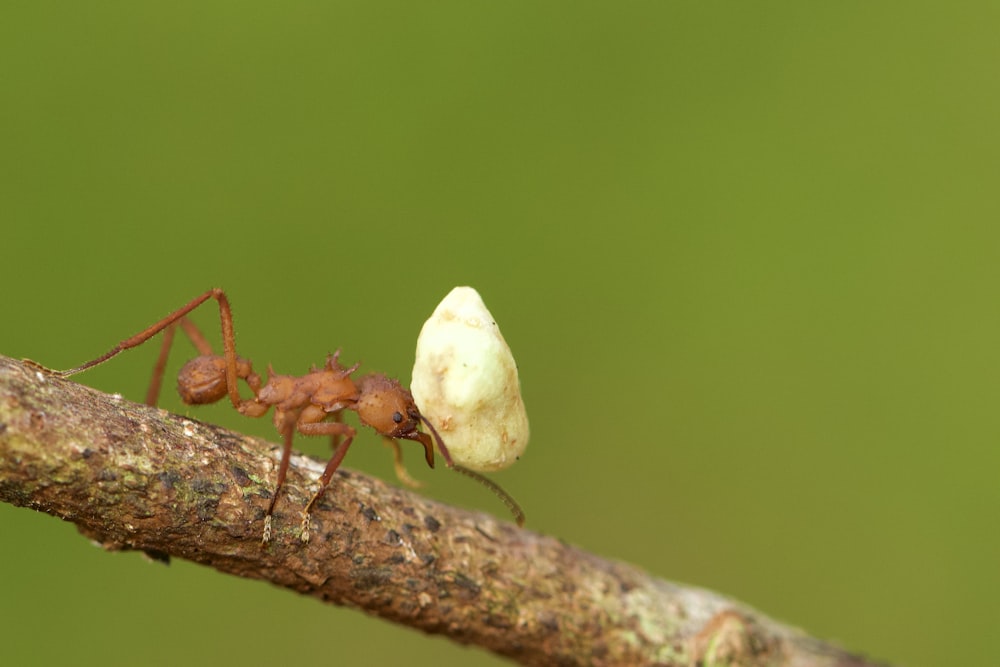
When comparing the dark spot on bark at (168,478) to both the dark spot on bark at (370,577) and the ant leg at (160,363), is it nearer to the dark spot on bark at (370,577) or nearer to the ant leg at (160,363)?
the dark spot on bark at (370,577)

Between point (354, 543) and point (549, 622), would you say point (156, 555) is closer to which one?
point (354, 543)

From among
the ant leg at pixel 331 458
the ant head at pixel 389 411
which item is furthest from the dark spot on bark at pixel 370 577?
the ant head at pixel 389 411

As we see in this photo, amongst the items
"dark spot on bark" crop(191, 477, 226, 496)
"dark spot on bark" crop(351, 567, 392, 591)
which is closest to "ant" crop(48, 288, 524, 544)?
"dark spot on bark" crop(351, 567, 392, 591)

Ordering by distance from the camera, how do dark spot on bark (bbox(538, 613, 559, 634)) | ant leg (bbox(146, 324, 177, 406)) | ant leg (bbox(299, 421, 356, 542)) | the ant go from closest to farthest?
ant leg (bbox(299, 421, 356, 542))
dark spot on bark (bbox(538, 613, 559, 634))
the ant
ant leg (bbox(146, 324, 177, 406))

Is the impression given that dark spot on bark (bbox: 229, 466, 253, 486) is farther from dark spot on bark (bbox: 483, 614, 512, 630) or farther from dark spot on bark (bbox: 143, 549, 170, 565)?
dark spot on bark (bbox: 483, 614, 512, 630)

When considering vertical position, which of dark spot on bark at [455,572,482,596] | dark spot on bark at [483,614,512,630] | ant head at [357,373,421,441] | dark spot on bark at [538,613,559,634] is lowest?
dark spot on bark at [483,614,512,630]

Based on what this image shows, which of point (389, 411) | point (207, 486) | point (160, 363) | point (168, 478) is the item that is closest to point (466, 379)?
point (389, 411)

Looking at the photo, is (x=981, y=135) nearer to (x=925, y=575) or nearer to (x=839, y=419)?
(x=839, y=419)
